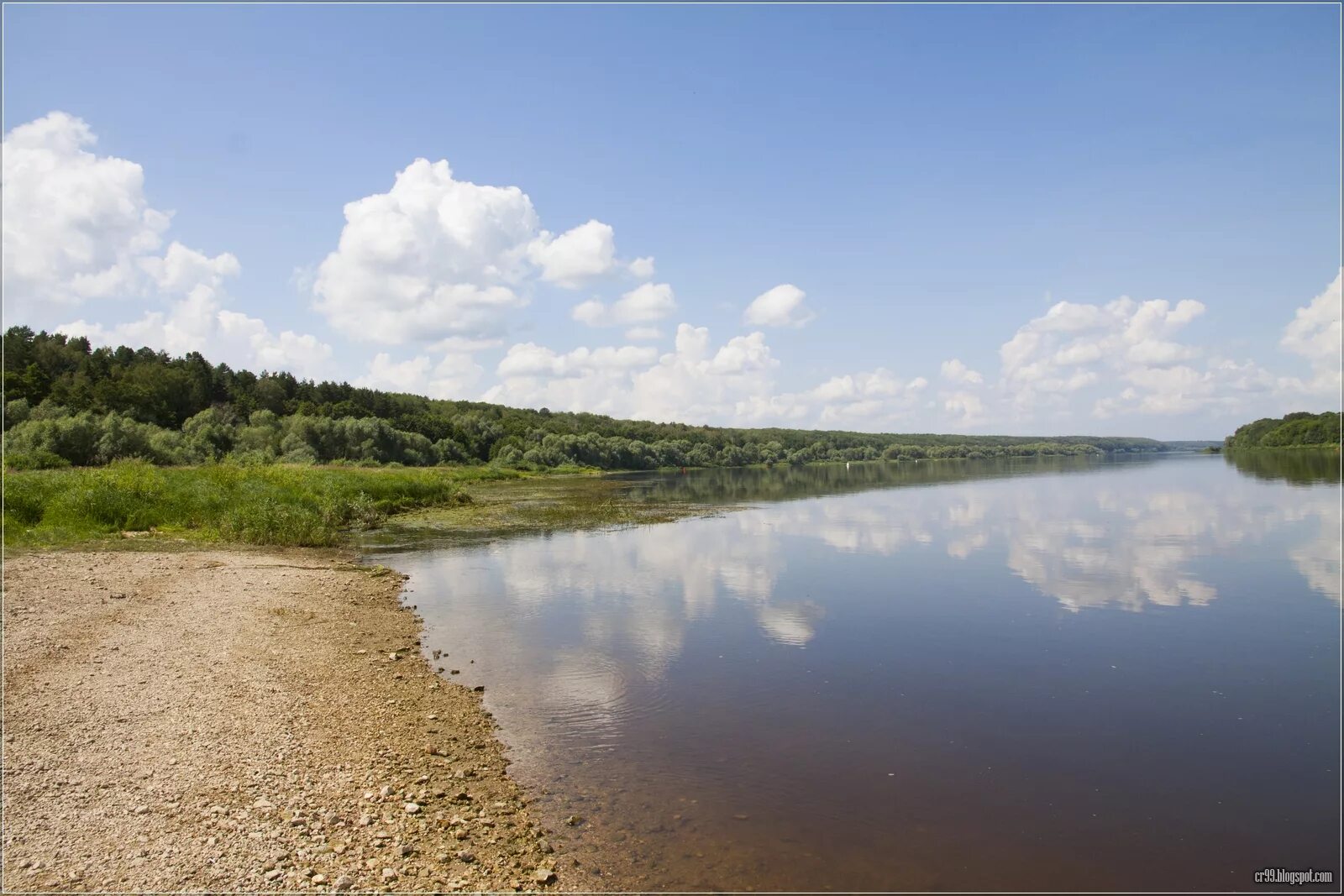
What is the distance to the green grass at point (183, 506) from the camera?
23.9 m

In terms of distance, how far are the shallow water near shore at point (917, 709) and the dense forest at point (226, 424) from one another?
41755 millimetres

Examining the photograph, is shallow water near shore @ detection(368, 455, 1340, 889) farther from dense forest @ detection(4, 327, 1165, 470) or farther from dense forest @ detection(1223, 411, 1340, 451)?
dense forest @ detection(1223, 411, 1340, 451)

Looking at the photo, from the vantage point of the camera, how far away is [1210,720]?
1054 cm

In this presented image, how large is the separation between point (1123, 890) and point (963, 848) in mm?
1379

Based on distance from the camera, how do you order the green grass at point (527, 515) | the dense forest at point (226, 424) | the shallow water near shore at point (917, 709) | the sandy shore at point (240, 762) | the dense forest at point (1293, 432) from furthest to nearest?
1. the dense forest at point (1293, 432)
2. the dense forest at point (226, 424)
3. the green grass at point (527, 515)
4. the shallow water near shore at point (917, 709)
5. the sandy shore at point (240, 762)

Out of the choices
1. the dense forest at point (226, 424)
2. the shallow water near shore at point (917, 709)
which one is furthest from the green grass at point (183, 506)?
the dense forest at point (226, 424)

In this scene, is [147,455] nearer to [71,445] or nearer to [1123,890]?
[71,445]

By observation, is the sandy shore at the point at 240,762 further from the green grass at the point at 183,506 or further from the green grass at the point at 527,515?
the green grass at the point at 527,515

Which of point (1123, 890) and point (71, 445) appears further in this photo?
→ point (71, 445)

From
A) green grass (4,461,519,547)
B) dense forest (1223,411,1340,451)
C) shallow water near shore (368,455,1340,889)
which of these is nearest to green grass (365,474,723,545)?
green grass (4,461,519,547)

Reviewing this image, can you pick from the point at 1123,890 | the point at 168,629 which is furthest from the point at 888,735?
the point at 168,629

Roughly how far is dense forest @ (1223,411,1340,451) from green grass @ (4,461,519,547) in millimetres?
173263

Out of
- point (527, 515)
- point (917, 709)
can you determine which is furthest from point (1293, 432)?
point (917, 709)

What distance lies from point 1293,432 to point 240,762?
196347 millimetres
